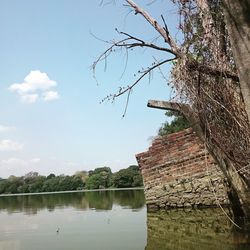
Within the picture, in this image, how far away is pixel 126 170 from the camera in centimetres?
3991

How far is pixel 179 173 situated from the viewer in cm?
1343

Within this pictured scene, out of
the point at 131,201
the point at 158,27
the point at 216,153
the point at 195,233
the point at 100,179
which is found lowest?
the point at 195,233

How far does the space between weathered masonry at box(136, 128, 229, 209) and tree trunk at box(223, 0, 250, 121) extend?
932 centimetres

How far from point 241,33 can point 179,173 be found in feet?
34.9

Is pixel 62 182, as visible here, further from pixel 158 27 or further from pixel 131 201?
pixel 158 27

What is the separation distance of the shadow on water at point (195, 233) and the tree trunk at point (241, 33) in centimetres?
403

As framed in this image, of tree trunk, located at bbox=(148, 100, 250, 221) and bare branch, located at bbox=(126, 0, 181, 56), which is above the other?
bare branch, located at bbox=(126, 0, 181, 56)

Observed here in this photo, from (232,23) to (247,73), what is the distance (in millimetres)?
373

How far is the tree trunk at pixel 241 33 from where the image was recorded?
3.02m

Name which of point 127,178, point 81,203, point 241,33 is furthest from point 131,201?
point 127,178

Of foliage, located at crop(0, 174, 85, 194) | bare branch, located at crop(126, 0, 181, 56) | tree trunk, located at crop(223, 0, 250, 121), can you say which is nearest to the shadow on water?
bare branch, located at crop(126, 0, 181, 56)

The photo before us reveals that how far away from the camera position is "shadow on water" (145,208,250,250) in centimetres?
698

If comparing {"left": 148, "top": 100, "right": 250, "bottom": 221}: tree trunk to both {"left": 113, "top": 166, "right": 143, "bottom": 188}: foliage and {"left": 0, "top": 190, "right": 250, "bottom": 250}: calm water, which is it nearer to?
{"left": 0, "top": 190, "right": 250, "bottom": 250}: calm water

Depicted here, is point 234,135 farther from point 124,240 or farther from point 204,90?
point 124,240
